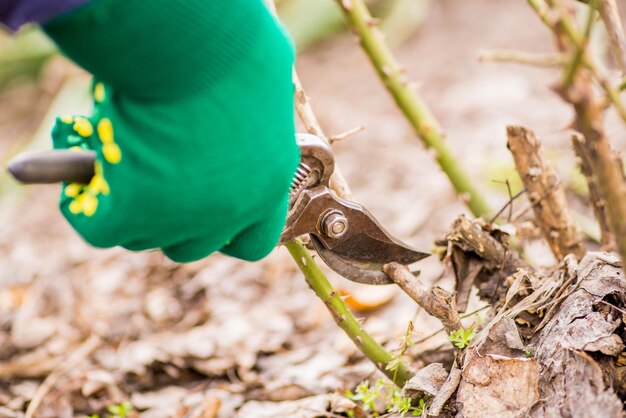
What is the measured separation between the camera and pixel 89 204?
2.95 feet

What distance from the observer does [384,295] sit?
2.07 m

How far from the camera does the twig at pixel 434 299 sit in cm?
125

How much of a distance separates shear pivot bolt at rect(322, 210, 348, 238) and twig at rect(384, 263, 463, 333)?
156mm

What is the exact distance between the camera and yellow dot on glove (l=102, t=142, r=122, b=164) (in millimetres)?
853

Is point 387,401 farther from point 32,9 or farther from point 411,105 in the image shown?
point 32,9

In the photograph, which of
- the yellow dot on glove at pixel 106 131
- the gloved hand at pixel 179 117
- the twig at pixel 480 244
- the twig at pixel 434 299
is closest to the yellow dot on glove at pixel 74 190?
the gloved hand at pixel 179 117

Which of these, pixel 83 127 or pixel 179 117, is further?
pixel 83 127

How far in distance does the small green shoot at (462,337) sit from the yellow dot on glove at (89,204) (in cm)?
70

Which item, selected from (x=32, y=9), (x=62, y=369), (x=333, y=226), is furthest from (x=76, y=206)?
(x=62, y=369)

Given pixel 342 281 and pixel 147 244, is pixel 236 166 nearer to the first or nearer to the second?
pixel 147 244

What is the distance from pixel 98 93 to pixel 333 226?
477 millimetres

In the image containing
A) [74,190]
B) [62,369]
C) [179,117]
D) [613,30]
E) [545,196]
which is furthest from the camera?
[62,369]

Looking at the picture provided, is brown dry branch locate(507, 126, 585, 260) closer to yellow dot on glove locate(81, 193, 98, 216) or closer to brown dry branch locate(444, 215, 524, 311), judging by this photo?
brown dry branch locate(444, 215, 524, 311)

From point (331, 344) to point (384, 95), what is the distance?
7.07 ft
